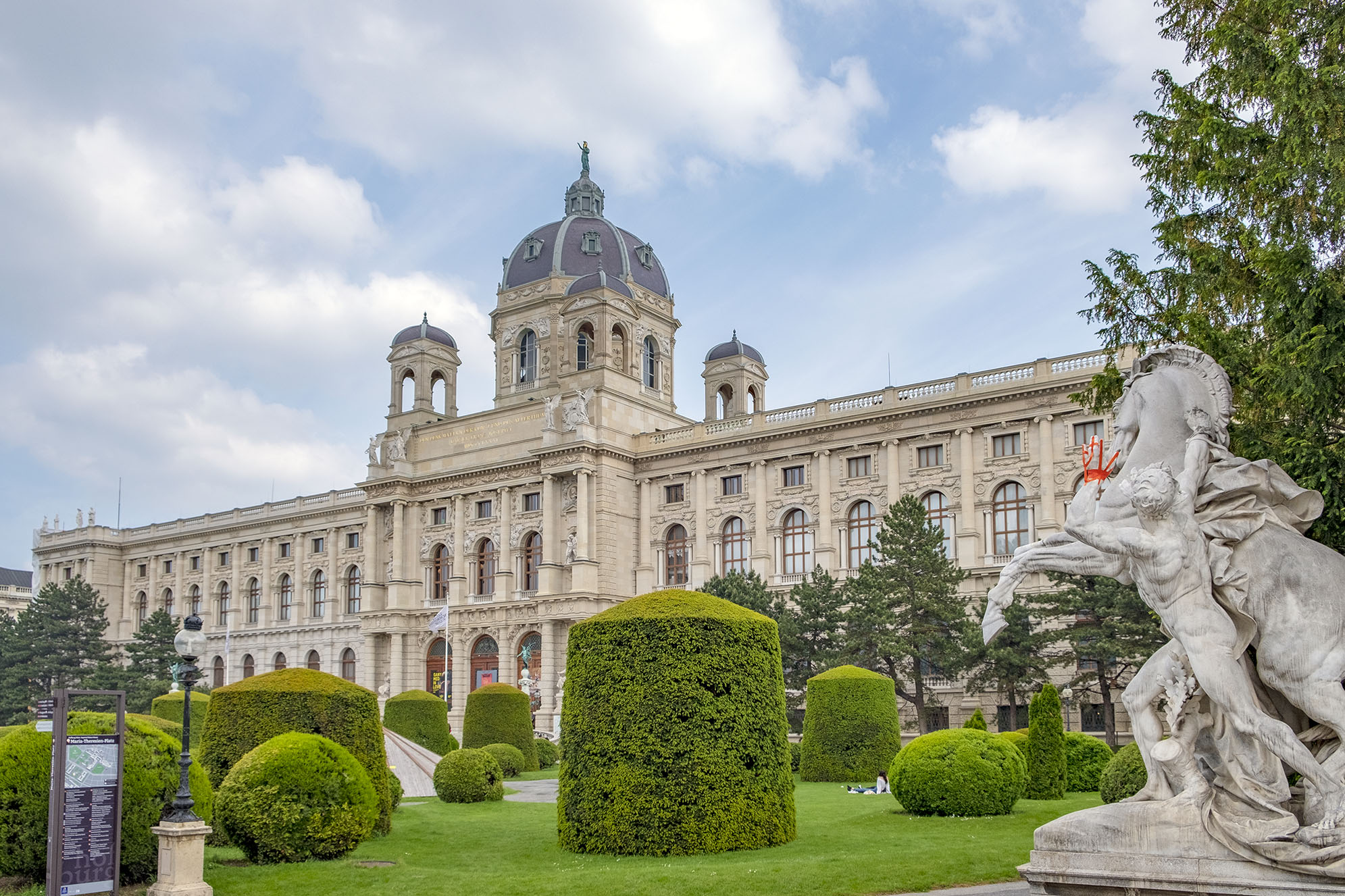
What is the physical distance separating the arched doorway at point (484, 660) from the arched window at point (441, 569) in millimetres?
3970

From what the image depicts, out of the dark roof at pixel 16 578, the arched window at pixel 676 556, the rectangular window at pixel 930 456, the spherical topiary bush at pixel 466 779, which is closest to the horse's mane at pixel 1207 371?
the spherical topiary bush at pixel 466 779

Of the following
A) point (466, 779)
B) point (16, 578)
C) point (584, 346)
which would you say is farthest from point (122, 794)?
point (16, 578)

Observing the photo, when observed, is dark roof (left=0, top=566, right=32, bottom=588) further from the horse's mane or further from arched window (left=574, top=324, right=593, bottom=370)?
the horse's mane

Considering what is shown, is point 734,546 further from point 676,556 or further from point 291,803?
point 291,803

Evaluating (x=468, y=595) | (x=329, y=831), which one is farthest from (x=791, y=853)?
(x=468, y=595)

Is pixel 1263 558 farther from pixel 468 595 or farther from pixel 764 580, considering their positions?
pixel 468 595

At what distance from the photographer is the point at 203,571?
77938mm

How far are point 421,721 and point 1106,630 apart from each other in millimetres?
20128

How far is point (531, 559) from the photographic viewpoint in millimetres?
59344

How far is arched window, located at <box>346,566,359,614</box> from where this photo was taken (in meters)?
70.2

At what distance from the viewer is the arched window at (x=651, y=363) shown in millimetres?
67750

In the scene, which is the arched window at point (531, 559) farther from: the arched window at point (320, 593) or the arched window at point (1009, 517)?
the arched window at point (1009, 517)

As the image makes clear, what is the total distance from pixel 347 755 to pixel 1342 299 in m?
12.8

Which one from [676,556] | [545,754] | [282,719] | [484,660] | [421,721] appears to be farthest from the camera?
[484,660]
